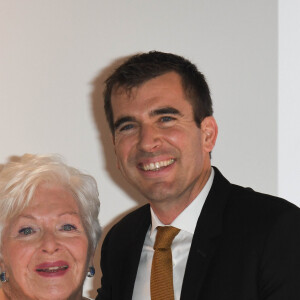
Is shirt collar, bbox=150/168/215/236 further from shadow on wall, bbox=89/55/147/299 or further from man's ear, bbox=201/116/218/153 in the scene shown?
shadow on wall, bbox=89/55/147/299

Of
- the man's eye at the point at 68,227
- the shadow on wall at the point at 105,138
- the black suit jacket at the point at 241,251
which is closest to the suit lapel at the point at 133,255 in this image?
the black suit jacket at the point at 241,251

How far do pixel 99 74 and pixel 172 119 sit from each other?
945 mm

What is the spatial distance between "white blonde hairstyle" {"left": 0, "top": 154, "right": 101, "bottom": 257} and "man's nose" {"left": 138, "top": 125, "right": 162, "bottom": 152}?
346mm

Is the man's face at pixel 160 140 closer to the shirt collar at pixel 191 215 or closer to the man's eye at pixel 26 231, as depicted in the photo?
the shirt collar at pixel 191 215

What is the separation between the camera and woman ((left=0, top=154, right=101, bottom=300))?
Result: 2340 mm

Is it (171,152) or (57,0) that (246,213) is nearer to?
(171,152)

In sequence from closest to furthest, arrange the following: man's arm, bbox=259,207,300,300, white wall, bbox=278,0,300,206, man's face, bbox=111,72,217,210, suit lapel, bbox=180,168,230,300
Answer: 1. man's arm, bbox=259,207,300,300
2. suit lapel, bbox=180,168,230,300
3. man's face, bbox=111,72,217,210
4. white wall, bbox=278,0,300,206

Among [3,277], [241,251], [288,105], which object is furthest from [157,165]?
[288,105]

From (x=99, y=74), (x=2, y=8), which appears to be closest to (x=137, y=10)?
(x=99, y=74)

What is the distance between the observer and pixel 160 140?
2.24 m

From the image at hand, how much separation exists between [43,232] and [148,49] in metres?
1.11

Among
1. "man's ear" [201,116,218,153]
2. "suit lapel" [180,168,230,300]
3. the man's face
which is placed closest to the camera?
"suit lapel" [180,168,230,300]

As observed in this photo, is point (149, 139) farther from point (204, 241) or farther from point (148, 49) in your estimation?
point (148, 49)

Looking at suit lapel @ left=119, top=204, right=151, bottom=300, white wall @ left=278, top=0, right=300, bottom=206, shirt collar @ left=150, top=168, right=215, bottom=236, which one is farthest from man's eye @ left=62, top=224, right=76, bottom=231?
white wall @ left=278, top=0, right=300, bottom=206
